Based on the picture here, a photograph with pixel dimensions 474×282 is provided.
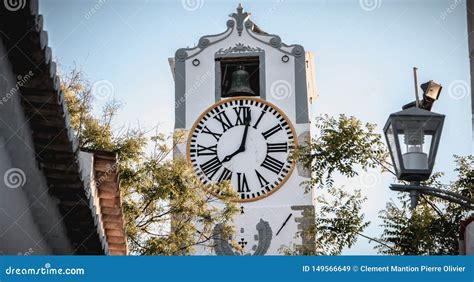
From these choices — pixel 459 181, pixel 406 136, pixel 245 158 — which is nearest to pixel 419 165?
pixel 406 136

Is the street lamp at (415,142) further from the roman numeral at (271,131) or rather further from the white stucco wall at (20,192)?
the roman numeral at (271,131)

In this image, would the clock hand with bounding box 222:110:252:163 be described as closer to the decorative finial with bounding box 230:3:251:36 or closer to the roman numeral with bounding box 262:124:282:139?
the roman numeral with bounding box 262:124:282:139

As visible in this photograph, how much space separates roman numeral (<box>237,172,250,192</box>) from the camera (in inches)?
989

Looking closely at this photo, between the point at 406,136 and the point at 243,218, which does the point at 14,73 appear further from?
the point at 243,218

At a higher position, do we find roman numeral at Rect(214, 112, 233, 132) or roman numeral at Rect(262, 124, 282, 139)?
roman numeral at Rect(214, 112, 233, 132)

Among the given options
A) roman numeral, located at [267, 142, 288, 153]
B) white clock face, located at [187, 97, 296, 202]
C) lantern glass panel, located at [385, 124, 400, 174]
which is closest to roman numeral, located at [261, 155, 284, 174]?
white clock face, located at [187, 97, 296, 202]

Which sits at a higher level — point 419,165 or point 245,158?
point 245,158

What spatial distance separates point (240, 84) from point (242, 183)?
2.12 m

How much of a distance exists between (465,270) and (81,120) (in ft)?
30.0

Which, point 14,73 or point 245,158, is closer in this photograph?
point 14,73

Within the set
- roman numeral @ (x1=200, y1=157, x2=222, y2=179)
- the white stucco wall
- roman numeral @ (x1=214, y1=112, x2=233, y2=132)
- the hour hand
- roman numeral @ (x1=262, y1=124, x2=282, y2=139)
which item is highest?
roman numeral @ (x1=214, y1=112, x2=233, y2=132)

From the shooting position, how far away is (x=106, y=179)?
11180 millimetres

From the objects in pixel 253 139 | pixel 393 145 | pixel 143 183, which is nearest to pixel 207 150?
pixel 253 139

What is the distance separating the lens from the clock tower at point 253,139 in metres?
25.1
